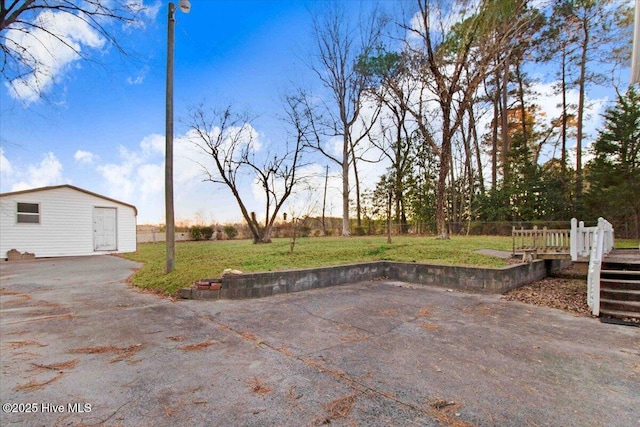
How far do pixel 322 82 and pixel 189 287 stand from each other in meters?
17.2

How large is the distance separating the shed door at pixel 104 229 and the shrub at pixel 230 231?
7.10 meters

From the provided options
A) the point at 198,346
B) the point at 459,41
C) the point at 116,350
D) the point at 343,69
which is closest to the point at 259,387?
the point at 198,346

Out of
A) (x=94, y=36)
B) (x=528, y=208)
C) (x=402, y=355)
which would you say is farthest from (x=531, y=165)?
(x=94, y=36)

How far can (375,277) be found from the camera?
7.43 metres

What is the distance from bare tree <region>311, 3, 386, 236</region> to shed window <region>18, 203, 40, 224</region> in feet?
44.4

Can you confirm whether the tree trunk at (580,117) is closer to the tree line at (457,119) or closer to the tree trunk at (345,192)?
the tree line at (457,119)

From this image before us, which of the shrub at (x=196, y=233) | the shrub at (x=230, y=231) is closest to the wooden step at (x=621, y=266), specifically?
the shrub at (x=230, y=231)

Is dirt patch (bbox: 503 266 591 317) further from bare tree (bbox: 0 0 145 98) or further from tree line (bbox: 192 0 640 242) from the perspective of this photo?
bare tree (bbox: 0 0 145 98)

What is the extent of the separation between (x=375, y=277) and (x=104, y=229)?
1340cm

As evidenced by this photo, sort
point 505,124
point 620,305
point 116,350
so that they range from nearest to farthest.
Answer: point 116,350, point 620,305, point 505,124

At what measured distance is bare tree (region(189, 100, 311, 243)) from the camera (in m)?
14.7

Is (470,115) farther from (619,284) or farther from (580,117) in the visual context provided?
(619,284)

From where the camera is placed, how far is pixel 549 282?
725 centimetres

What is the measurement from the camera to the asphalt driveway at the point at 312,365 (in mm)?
1987
